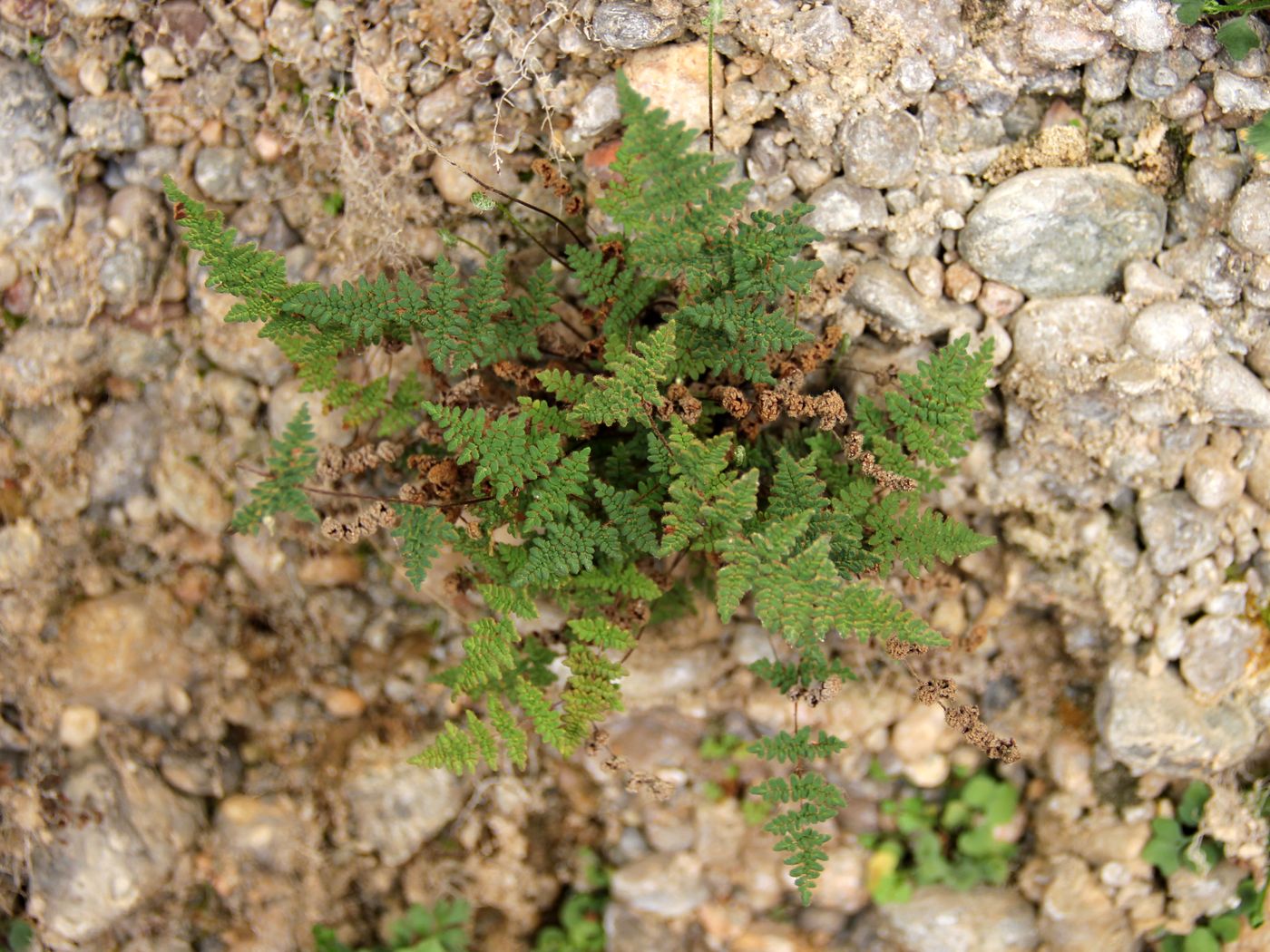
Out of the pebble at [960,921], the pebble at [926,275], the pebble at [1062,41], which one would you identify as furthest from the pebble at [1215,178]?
the pebble at [960,921]

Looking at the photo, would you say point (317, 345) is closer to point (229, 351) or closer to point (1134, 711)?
point (229, 351)

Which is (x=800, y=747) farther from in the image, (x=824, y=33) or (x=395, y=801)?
(x=824, y=33)

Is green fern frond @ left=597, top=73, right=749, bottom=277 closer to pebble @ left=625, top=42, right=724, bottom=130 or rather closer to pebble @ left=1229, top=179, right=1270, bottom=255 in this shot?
pebble @ left=625, top=42, right=724, bottom=130

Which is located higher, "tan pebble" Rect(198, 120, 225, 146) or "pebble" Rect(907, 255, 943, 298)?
"tan pebble" Rect(198, 120, 225, 146)

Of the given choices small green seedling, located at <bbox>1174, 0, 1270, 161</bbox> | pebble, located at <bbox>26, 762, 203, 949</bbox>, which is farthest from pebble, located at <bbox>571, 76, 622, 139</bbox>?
→ pebble, located at <bbox>26, 762, 203, 949</bbox>

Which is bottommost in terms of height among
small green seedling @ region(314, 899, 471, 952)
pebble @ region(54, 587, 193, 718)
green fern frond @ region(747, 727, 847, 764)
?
small green seedling @ region(314, 899, 471, 952)

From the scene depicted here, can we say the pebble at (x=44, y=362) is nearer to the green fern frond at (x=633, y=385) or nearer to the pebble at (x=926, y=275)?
the green fern frond at (x=633, y=385)
